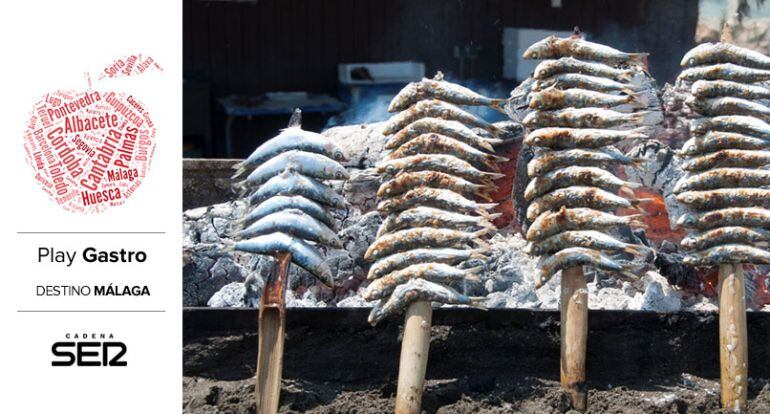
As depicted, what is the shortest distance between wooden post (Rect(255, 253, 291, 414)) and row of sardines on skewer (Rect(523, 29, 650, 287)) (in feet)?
3.61

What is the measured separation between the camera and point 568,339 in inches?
176

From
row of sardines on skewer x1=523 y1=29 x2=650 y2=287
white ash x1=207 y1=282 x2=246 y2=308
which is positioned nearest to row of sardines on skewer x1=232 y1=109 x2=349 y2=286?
row of sardines on skewer x1=523 y1=29 x2=650 y2=287

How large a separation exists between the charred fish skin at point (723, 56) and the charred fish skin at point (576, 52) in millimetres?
265

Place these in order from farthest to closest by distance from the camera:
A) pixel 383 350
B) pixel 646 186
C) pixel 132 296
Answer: pixel 646 186, pixel 383 350, pixel 132 296

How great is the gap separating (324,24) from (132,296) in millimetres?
9656

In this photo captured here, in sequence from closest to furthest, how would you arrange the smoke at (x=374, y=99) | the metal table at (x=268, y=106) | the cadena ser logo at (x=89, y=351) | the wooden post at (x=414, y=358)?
the cadena ser logo at (x=89, y=351)
the wooden post at (x=414, y=358)
the smoke at (x=374, y=99)
the metal table at (x=268, y=106)

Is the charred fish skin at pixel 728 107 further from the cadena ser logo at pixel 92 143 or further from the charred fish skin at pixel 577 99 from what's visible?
the cadena ser logo at pixel 92 143

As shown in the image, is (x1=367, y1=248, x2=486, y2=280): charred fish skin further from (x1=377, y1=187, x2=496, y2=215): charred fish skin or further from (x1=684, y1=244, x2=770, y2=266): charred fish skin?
(x1=684, y1=244, x2=770, y2=266): charred fish skin

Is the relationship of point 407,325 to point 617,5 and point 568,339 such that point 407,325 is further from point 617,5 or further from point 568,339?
point 617,5

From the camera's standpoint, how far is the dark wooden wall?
13.3m

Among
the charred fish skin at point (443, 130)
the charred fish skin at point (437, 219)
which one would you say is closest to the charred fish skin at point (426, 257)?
the charred fish skin at point (437, 219)

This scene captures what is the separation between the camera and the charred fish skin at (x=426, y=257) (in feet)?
14.3

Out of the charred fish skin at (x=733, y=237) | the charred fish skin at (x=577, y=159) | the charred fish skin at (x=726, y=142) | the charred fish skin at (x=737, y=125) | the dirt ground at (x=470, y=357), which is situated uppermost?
the charred fish skin at (x=737, y=125)

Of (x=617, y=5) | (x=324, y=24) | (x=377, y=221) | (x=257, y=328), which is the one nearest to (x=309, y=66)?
(x=324, y=24)
